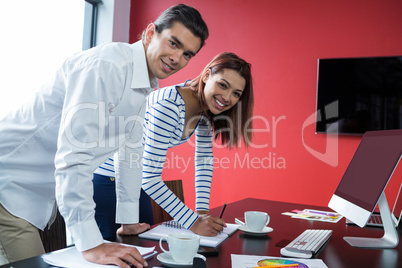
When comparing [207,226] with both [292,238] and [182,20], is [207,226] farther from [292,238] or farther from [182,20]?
[182,20]

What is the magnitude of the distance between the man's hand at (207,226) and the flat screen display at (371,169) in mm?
463

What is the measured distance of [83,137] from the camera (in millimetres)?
886

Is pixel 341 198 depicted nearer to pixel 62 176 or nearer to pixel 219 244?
pixel 219 244

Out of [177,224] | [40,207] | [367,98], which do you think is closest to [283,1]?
[367,98]

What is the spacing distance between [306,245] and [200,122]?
868 mm

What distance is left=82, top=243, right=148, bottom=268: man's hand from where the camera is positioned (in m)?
0.82

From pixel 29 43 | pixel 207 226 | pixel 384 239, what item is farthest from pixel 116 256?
pixel 29 43

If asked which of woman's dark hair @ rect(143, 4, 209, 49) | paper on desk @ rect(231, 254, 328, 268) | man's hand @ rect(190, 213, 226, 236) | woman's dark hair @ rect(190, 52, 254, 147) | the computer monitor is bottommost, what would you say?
paper on desk @ rect(231, 254, 328, 268)

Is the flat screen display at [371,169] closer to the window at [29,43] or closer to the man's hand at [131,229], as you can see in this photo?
the man's hand at [131,229]

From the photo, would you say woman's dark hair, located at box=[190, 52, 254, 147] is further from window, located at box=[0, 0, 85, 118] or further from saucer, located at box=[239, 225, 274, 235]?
window, located at box=[0, 0, 85, 118]

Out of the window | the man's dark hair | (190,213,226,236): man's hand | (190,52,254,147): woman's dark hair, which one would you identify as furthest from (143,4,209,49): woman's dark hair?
the window

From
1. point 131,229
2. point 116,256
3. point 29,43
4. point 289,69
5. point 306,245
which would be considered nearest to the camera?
point 116,256

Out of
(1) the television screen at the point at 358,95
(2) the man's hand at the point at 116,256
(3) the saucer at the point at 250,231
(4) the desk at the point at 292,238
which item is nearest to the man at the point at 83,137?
(2) the man's hand at the point at 116,256

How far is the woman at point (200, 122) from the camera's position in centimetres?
126
